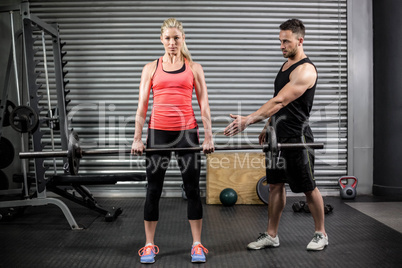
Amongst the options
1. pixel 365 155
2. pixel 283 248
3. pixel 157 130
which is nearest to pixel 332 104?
pixel 365 155

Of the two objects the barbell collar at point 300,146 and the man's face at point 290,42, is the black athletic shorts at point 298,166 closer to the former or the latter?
the barbell collar at point 300,146

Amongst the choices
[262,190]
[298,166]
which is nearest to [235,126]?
[298,166]

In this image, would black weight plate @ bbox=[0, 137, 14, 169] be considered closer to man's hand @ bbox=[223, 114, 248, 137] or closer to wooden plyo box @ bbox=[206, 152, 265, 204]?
wooden plyo box @ bbox=[206, 152, 265, 204]

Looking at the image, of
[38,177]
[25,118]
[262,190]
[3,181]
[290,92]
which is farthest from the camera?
[3,181]

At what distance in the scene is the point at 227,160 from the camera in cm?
394

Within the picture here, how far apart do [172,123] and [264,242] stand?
975 mm

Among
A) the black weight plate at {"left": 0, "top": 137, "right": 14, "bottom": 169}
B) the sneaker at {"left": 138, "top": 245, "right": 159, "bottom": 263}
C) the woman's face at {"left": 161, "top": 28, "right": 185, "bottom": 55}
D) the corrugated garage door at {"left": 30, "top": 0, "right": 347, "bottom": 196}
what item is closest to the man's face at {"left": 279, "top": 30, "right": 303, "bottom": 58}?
the woman's face at {"left": 161, "top": 28, "right": 185, "bottom": 55}

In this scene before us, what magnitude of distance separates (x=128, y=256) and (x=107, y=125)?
215cm

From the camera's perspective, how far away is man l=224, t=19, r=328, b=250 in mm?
2344

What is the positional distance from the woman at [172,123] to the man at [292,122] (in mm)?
269

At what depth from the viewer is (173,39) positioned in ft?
7.24

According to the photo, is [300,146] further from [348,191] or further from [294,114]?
[348,191]

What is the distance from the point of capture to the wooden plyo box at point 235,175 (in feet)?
12.8

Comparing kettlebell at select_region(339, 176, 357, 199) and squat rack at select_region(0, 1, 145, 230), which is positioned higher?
squat rack at select_region(0, 1, 145, 230)
